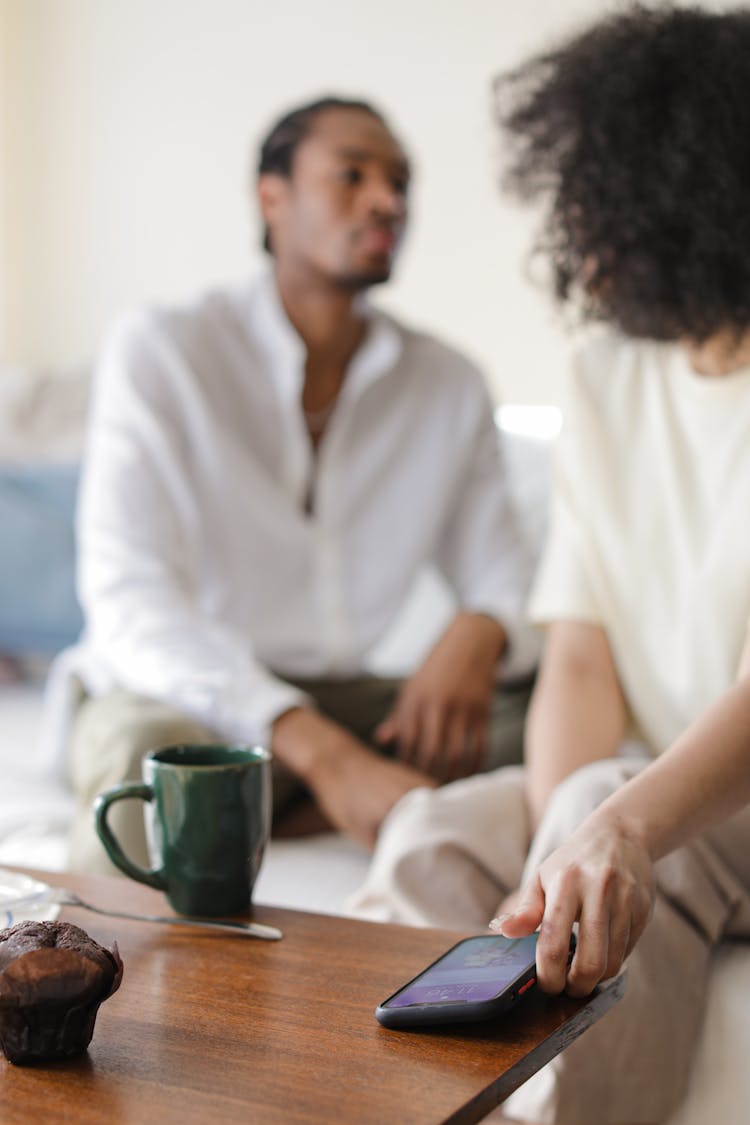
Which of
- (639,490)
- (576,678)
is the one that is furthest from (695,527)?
(576,678)

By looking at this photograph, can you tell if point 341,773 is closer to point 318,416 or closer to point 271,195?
point 318,416

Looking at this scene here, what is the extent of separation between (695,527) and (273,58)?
1.75 metres

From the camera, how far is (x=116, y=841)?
75cm

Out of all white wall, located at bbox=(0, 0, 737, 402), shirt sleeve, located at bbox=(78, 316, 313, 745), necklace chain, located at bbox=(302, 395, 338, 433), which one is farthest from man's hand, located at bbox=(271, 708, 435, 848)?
white wall, located at bbox=(0, 0, 737, 402)

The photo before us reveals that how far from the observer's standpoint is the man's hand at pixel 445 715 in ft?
5.00

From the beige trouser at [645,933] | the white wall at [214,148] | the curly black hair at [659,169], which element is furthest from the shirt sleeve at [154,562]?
the white wall at [214,148]

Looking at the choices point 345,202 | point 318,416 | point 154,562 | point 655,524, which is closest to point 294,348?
point 318,416

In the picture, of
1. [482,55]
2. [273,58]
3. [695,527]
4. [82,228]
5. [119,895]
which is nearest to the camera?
[119,895]

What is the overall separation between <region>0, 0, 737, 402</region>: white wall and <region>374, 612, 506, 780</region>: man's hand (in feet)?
2.89

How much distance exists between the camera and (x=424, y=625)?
6.08ft

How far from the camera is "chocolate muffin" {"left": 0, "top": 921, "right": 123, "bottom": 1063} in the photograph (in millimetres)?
538

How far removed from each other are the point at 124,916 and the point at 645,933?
1.20ft

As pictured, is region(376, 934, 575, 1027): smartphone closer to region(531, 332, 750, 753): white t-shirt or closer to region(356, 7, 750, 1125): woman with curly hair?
region(356, 7, 750, 1125): woman with curly hair

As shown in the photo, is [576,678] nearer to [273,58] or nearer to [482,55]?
[482,55]
